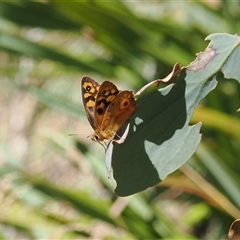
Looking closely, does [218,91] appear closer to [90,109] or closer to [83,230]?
[83,230]

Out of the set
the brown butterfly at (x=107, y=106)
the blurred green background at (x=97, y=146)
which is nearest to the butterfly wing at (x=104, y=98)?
the brown butterfly at (x=107, y=106)

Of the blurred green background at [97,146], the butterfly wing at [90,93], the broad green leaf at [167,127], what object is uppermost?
the broad green leaf at [167,127]

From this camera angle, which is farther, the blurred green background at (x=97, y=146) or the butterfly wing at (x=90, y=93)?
the blurred green background at (x=97, y=146)

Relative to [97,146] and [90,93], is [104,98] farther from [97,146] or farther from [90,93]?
[97,146]

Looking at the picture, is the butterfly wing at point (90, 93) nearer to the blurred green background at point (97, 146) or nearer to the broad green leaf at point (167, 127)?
the broad green leaf at point (167, 127)

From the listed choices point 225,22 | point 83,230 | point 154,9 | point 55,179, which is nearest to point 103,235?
point 83,230

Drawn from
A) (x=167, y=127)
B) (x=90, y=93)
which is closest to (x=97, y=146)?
(x=90, y=93)

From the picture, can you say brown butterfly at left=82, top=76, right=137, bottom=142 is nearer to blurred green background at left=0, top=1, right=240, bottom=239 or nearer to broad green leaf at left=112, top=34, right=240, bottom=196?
broad green leaf at left=112, top=34, right=240, bottom=196
